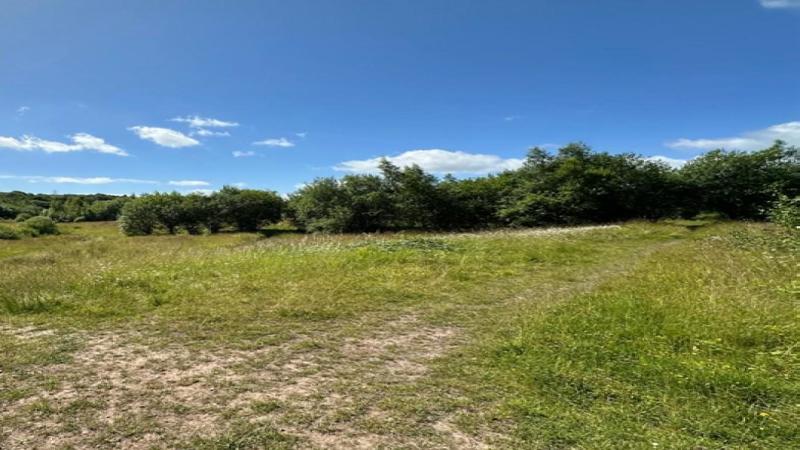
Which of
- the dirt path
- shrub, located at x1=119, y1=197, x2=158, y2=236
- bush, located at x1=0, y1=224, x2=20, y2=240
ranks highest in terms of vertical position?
shrub, located at x1=119, y1=197, x2=158, y2=236

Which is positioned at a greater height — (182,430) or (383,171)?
(383,171)

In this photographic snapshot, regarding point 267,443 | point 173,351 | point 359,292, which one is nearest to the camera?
point 267,443

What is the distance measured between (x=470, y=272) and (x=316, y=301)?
4.54 meters

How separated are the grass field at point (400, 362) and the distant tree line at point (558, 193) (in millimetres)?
25438

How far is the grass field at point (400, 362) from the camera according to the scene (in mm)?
3467

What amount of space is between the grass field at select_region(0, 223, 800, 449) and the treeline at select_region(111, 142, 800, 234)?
1033 inches

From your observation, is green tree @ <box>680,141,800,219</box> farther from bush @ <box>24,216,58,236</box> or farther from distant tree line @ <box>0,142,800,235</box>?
bush @ <box>24,216,58,236</box>

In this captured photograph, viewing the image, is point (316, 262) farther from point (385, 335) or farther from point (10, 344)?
point (10, 344)

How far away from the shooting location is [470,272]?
10.7 m

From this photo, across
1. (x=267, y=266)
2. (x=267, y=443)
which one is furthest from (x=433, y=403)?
(x=267, y=266)

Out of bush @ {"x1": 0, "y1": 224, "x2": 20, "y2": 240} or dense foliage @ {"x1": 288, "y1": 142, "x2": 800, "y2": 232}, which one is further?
bush @ {"x1": 0, "y1": 224, "x2": 20, "y2": 240}

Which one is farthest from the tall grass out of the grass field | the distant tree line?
the distant tree line

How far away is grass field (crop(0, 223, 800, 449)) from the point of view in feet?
A: 11.4

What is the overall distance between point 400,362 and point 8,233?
57366mm
